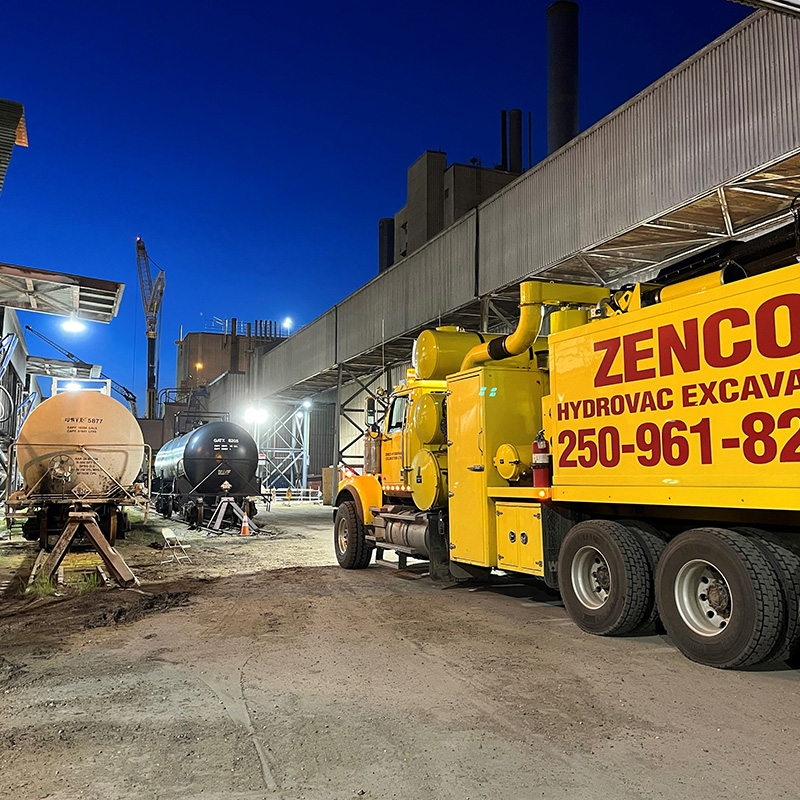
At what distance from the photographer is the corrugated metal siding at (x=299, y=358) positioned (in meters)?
27.4

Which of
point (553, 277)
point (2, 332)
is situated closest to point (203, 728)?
point (553, 277)

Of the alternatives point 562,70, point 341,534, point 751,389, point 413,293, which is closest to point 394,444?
point 341,534

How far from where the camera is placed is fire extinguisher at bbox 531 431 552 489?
7.61 m

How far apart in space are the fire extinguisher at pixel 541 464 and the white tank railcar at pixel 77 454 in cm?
801

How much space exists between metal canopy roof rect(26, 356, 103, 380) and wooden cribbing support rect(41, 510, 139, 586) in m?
17.4

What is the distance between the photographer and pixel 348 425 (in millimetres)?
30391

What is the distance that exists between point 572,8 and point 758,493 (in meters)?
24.2

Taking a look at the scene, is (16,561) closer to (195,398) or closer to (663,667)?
(663,667)

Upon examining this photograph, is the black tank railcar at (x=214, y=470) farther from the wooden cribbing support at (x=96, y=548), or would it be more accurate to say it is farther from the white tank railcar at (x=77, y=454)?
the wooden cribbing support at (x=96, y=548)

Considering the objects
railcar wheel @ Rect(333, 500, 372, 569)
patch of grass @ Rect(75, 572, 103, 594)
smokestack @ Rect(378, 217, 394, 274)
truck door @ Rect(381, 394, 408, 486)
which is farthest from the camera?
smokestack @ Rect(378, 217, 394, 274)

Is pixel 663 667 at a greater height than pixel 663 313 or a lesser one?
lesser

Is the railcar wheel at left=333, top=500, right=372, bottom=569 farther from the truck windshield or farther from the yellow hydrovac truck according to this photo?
the yellow hydrovac truck

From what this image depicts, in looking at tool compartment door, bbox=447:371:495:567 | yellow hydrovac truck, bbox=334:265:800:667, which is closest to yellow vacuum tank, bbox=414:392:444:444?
yellow hydrovac truck, bbox=334:265:800:667

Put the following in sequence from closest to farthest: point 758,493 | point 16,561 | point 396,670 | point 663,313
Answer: point 758,493 < point 396,670 < point 663,313 < point 16,561
